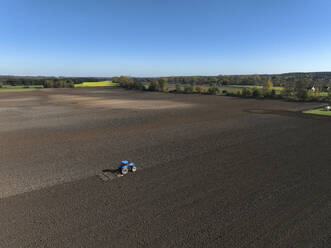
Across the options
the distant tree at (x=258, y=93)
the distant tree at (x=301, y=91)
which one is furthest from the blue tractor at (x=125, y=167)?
the distant tree at (x=258, y=93)

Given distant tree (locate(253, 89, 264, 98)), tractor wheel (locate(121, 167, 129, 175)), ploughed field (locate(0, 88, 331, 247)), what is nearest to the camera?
ploughed field (locate(0, 88, 331, 247))

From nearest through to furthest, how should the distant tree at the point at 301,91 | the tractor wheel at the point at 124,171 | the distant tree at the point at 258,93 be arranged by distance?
the tractor wheel at the point at 124,171, the distant tree at the point at 301,91, the distant tree at the point at 258,93

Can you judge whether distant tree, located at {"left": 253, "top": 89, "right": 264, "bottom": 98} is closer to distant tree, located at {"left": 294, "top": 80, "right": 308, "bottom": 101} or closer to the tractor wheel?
distant tree, located at {"left": 294, "top": 80, "right": 308, "bottom": 101}

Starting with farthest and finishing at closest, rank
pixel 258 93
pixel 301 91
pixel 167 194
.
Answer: pixel 258 93, pixel 301 91, pixel 167 194

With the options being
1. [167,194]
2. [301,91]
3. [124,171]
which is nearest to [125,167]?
[124,171]

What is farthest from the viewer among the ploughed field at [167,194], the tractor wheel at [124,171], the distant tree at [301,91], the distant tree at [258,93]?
the distant tree at [258,93]

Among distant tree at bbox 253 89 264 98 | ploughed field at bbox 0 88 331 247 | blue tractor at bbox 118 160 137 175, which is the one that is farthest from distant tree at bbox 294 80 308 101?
blue tractor at bbox 118 160 137 175

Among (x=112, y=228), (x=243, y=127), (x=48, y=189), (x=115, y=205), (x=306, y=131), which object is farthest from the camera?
(x=243, y=127)

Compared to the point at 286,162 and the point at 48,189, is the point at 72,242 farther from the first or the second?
the point at 286,162

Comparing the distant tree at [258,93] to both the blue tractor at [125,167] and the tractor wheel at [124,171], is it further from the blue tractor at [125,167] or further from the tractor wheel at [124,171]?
the tractor wheel at [124,171]

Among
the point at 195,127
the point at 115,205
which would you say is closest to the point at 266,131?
the point at 195,127

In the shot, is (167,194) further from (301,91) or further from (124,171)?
(301,91)
